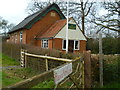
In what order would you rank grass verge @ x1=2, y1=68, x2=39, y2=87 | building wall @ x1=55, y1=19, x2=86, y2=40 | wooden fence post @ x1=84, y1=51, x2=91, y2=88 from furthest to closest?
1. building wall @ x1=55, y1=19, x2=86, y2=40
2. grass verge @ x1=2, y1=68, x2=39, y2=87
3. wooden fence post @ x1=84, y1=51, x2=91, y2=88

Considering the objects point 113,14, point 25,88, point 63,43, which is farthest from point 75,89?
point 113,14

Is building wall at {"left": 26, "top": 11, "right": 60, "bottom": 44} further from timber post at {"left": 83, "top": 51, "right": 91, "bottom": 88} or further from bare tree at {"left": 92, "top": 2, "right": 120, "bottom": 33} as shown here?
timber post at {"left": 83, "top": 51, "right": 91, "bottom": 88}

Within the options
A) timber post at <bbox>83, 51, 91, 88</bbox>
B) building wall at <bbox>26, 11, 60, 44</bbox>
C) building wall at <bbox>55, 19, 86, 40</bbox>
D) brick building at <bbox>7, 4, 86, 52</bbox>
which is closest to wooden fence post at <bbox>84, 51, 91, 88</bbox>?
→ timber post at <bbox>83, 51, 91, 88</bbox>

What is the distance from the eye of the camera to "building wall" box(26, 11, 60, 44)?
818 inches

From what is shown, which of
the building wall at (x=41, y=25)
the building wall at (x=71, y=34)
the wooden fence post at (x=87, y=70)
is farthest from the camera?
the building wall at (x=41, y=25)

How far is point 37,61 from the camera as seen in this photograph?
8203 mm

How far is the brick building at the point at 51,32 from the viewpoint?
730 inches

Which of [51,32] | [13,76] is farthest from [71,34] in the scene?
[13,76]

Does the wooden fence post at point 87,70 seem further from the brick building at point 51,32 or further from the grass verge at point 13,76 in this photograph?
the brick building at point 51,32

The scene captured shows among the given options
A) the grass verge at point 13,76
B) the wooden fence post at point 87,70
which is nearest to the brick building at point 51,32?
the grass verge at point 13,76

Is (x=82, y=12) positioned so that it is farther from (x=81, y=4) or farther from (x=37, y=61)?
(x=37, y=61)

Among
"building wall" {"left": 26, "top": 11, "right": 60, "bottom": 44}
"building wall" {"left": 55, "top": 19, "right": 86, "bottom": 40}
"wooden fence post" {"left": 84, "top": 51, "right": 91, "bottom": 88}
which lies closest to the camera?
"wooden fence post" {"left": 84, "top": 51, "right": 91, "bottom": 88}

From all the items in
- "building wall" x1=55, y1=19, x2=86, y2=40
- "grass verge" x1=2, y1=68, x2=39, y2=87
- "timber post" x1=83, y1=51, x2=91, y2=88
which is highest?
"building wall" x1=55, y1=19, x2=86, y2=40

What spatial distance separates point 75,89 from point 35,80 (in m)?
2.24
